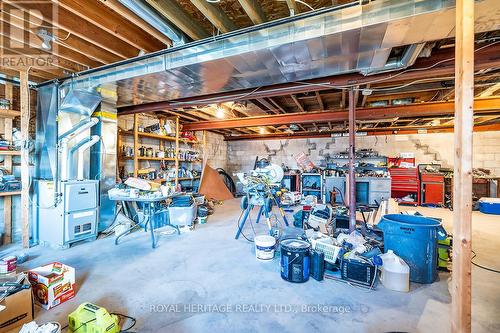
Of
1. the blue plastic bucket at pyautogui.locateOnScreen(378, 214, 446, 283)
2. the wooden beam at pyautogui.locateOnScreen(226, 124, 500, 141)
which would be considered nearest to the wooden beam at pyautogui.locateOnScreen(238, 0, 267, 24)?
the blue plastic bucket at pyautogui.locateOnScreen(378, 214, 446, 283)

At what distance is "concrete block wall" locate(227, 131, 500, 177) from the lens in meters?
6.72

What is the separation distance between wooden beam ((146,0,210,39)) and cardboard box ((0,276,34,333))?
2.45 metres

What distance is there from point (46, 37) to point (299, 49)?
107 inches

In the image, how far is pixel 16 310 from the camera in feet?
5.30

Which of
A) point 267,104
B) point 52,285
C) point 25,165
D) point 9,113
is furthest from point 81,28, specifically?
point 267,104

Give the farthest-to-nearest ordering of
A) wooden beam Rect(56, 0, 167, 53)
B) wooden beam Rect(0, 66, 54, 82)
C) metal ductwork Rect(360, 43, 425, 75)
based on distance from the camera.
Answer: wooden beam Rect(0, 66, 54, 82) < metal ductwork Rect(360, 43, 425, 75) < wooden beam Rect(56, 0, 167, 53)

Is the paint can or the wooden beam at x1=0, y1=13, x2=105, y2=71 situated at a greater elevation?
the wooden beam at x1=0, y1=13, x2=105, y2=71

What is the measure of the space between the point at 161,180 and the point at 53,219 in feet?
8.64

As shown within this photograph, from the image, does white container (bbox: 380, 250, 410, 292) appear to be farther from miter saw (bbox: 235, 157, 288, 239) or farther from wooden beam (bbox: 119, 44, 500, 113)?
wooden beam (bbox: 119, 44, 500, 113)

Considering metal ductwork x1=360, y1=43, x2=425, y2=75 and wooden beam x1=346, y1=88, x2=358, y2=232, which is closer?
metal ductwork x1=360, y1=43, x2=425, y2=75

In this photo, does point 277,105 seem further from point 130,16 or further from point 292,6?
point 130,16

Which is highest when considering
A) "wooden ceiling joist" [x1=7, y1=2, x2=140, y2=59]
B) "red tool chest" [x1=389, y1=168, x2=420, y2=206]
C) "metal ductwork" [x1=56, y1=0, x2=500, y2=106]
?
"wooden ceiling joist" [x1=7, y1=2, x2=140, y2=59]

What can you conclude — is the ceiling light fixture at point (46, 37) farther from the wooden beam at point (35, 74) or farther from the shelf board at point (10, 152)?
the shelf board at point (10, 152)

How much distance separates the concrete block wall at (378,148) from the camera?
6.72 m
